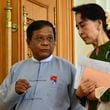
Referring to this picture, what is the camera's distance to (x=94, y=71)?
155 centimetres

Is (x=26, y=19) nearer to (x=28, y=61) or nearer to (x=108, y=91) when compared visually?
(x=28, y=61)

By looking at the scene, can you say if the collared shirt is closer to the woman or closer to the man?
the man

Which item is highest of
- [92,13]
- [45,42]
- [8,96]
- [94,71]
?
[92,13]

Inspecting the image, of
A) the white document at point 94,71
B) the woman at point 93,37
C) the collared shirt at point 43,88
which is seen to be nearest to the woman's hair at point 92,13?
the woman at point 93,37

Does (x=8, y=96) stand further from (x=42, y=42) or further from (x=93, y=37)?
(x=93, y=37)

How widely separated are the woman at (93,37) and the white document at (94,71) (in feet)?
0.10

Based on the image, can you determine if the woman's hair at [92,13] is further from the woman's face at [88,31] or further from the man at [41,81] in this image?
the man at [41,81]

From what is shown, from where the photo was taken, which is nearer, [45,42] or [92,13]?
[92,13]

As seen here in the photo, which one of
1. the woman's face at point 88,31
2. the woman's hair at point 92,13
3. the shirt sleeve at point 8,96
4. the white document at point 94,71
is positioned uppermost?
the woman's hair at point 92,13

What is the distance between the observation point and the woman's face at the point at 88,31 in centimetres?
157

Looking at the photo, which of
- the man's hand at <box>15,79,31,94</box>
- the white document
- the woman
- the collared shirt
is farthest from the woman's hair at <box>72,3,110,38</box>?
the man's hand at <box>15,79,31,94</box>

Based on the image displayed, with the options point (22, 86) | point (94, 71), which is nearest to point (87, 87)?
point (94, 71)

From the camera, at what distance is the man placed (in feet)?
5.57

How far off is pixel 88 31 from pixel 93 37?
3 cm
